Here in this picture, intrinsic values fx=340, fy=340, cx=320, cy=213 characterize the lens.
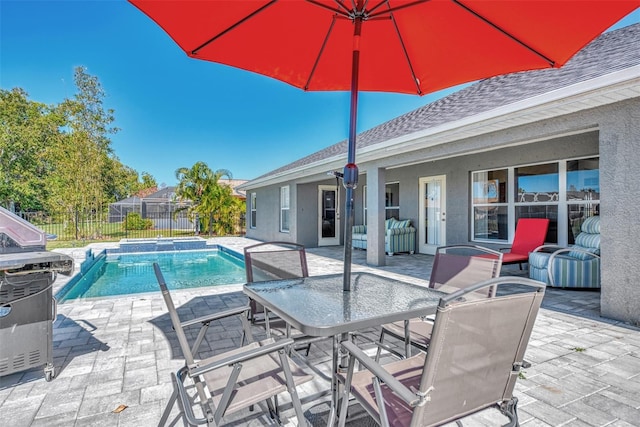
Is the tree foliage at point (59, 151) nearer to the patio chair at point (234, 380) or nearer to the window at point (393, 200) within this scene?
the window at point (393, 200)

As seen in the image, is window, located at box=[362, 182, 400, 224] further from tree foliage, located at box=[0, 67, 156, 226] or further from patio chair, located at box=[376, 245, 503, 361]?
tree foliage, located at box=[0, 67, 156, 226]

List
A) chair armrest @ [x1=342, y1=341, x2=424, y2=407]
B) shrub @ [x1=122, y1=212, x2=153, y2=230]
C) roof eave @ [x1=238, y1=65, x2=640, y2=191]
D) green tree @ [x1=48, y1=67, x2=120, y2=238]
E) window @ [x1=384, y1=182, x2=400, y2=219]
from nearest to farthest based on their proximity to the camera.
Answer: chair armrest @ [x1=342, y1=341, x2=424, y2=407]
roof eave @ [x1=238, y1=65, x2=640, y2=191]
window @ [x1=384, y1=182, x2=400, y2=219]
green tree @ [x1=48, y1=67, x2=120, y2=238]
shrub @ [x1=122, y1=212, x2=153, y2=230]

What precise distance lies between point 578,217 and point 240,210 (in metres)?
17.0

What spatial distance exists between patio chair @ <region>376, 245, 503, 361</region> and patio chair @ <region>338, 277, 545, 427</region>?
0.91 m

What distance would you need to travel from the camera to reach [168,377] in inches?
108

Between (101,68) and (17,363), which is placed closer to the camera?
(17,363)

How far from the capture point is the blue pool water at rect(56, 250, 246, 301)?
6.94 meters

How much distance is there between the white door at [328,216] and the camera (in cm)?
1318

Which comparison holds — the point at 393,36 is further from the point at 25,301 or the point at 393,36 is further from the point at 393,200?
the point at 393,200

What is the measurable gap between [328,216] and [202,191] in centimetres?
853

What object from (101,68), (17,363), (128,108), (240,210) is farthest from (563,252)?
(128,108)

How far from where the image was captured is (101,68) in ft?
64.9

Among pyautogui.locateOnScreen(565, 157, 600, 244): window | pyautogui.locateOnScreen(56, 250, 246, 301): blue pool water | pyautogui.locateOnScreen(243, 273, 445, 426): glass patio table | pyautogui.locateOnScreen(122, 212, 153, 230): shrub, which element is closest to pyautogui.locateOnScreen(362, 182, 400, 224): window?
pyautogui.locateOnScreen(565, 157, 600, 244): window

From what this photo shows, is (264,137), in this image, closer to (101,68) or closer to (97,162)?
(101,68)
